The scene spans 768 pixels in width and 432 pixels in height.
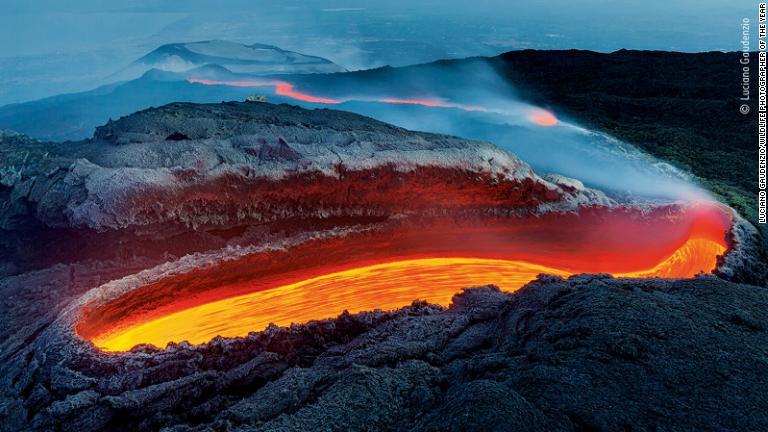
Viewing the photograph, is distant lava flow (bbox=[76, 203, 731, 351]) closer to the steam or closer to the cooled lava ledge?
the cooled lava ledge

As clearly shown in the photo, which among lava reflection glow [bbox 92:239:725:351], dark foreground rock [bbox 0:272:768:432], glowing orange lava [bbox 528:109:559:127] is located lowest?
lava reflection glow [bbox 92:239:725:351]

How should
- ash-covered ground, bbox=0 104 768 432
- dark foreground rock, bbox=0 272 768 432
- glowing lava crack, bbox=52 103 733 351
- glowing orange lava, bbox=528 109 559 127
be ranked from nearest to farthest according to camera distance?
1. dark foreground rock, bbox=0 272 768 432
2. ash-covered ground, bbox=0 104 768 432
3. glowing lava crack, bbox=52 103 733 351
4. glowing orange lava, bbox=528 109 559 127

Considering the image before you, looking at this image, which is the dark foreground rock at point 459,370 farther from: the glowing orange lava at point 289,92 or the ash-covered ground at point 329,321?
the glowing orange lava at point 289,92

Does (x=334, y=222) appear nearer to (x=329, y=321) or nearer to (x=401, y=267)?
(x=401, y=267)

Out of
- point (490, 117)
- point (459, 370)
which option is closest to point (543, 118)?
point (490, 117)

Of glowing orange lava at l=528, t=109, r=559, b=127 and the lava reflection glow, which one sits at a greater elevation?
glowing orange lava at l=528, t=109, r=559, b=127

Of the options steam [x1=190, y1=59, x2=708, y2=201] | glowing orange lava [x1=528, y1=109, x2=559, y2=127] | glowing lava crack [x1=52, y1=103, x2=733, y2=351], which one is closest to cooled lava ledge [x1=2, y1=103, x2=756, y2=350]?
glowing lava crack [x1=52, y1=103, x2=733, y2=351]
